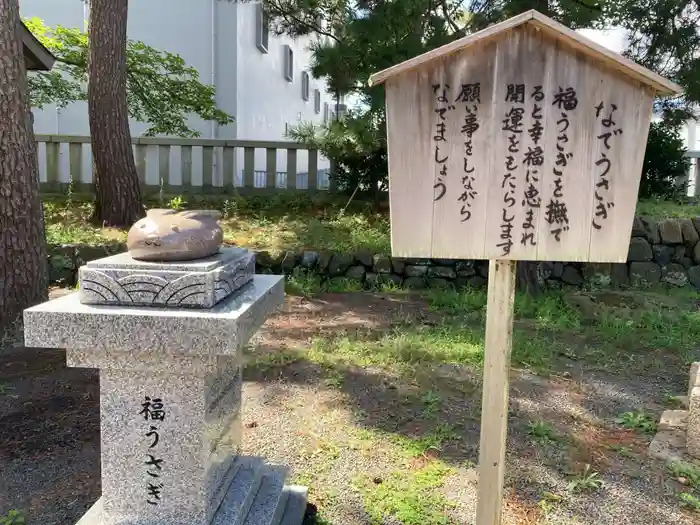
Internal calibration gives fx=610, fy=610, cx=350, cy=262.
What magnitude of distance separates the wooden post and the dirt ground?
0.42 m

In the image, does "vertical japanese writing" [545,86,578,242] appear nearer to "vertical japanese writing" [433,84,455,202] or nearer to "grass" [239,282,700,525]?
"vertical japanese writing" [433,84,455,202]

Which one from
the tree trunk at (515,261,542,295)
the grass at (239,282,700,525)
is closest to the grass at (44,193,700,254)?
the grass at (239,282,700,525)

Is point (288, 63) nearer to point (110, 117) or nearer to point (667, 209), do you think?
point (110, 117)

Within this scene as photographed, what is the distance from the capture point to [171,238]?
2.21m

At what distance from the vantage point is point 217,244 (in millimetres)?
2434

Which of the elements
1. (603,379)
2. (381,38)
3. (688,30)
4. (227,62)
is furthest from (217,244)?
(227,62)

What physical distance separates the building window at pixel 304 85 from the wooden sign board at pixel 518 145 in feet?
54.8

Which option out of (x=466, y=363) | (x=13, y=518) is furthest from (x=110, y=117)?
(x=13, y=518)

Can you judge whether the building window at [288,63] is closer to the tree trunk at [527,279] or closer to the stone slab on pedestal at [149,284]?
the tree trunk at [527,279]

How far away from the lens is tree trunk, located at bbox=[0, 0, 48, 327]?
4668mm

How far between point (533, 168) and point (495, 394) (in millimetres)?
906

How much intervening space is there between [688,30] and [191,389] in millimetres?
7393

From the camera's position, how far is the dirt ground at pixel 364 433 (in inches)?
115

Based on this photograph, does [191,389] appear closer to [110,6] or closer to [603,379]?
[603,379]
